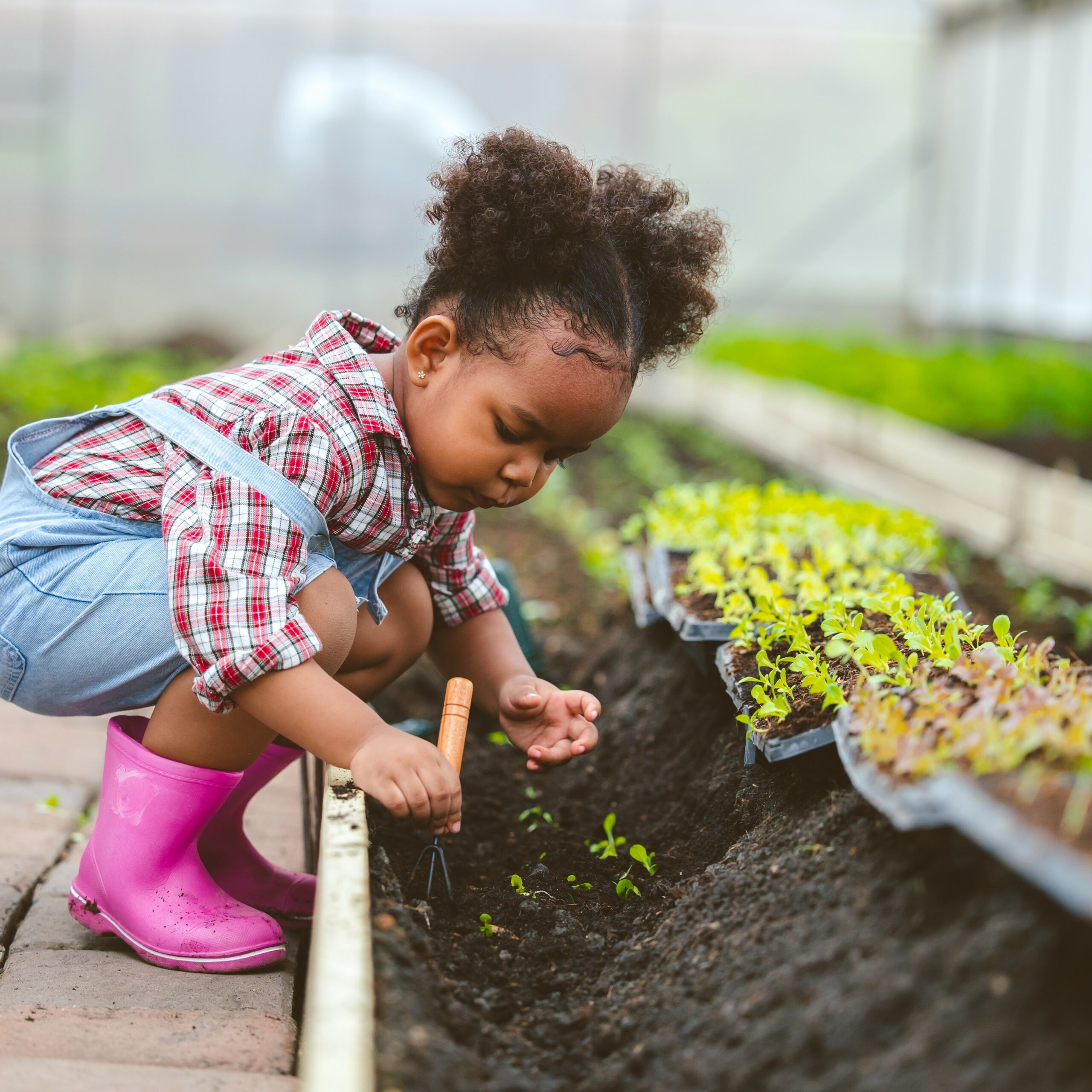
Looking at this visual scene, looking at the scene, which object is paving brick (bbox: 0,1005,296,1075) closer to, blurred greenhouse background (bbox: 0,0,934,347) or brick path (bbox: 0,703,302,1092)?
brick path (bbox: 0,703,302,1092)

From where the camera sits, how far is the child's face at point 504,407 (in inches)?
68.0

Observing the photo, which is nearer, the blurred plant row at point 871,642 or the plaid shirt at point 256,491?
the blurred plant row at point 871,642

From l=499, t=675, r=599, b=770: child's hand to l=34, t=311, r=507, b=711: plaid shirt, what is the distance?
303mm

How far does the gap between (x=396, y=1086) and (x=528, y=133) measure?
1368 mm

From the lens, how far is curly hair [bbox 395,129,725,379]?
5.83 feet

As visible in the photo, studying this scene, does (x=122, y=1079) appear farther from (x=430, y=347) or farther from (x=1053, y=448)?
(x=1053, y=448)

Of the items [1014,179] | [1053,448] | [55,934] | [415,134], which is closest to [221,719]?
[55,934]

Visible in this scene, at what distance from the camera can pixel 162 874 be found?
5.84ft

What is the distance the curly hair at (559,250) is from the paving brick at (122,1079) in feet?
3.35

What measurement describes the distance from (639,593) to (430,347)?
1185mm

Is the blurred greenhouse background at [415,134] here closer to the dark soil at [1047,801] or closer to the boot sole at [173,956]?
the boot sole at [173,956]

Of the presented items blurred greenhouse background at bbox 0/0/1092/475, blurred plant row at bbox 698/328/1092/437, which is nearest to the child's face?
blurred plant row at bbox 698/328/1092/437

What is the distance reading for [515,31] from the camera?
11.3 m

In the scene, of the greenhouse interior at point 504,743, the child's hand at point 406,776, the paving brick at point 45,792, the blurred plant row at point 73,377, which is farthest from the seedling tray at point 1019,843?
the blurred plant row at point 73,377
